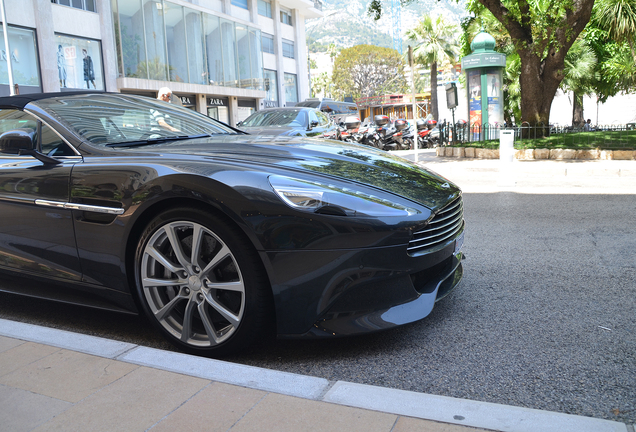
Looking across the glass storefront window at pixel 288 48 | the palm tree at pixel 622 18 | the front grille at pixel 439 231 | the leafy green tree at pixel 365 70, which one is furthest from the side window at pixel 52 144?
the leafy green tree at pixel 365 70

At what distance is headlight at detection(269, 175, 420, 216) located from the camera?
2.56 meters

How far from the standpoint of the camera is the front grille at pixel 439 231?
2.68m

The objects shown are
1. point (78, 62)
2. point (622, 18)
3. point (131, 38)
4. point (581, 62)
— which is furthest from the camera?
point (131, 38)

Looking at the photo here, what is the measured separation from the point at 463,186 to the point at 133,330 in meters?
7.51

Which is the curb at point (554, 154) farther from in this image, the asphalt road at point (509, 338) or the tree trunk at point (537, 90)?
the asphalt road at point (509, 338)

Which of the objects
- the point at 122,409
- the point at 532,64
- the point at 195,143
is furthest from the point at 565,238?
the point at 532,64

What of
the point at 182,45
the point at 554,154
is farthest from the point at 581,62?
the point at 182,45

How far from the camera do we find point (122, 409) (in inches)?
84.6

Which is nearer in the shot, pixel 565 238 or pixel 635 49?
pixel 565 238

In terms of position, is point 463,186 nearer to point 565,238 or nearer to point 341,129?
point 565,238

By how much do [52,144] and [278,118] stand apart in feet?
24.6

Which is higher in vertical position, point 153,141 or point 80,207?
point 153,141

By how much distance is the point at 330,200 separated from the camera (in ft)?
8.49

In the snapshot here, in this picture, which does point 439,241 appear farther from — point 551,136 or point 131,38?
point 131,38
